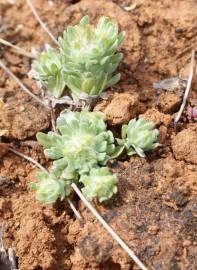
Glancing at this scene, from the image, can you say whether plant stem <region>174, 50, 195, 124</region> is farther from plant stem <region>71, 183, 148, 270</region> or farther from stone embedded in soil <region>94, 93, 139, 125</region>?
plant stem <region>71, 183, 148, 270</region>

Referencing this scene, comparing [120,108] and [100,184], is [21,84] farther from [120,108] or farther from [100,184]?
[100,184]

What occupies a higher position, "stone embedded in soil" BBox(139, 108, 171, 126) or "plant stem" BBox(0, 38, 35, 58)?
"plant stem" BBox(0, 38, 35, 58)

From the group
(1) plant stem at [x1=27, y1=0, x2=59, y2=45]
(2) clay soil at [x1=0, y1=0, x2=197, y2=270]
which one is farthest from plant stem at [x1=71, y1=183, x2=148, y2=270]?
(1) plant stem at [x1=27, y1=0, x2=59, y2=45]

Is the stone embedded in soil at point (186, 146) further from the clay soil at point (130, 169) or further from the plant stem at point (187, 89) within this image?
the plant stem at point (187, 89)

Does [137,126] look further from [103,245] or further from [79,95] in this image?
[103,245]

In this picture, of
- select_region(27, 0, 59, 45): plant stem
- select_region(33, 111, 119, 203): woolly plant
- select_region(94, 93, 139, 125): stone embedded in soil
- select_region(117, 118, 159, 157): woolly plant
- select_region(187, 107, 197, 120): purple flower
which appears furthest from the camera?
select_region(27, 0, 59, 45): plant stem

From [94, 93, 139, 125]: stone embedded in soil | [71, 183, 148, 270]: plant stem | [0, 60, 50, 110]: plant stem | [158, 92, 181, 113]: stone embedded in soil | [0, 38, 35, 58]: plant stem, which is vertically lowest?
[71, 183, 148, 270]: plant stem

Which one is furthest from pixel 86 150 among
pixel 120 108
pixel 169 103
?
pixel 169 103

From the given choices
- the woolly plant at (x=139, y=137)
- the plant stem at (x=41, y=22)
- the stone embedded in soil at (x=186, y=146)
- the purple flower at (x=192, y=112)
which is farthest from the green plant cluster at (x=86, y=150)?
the plant stem at (x=41, y=22)
